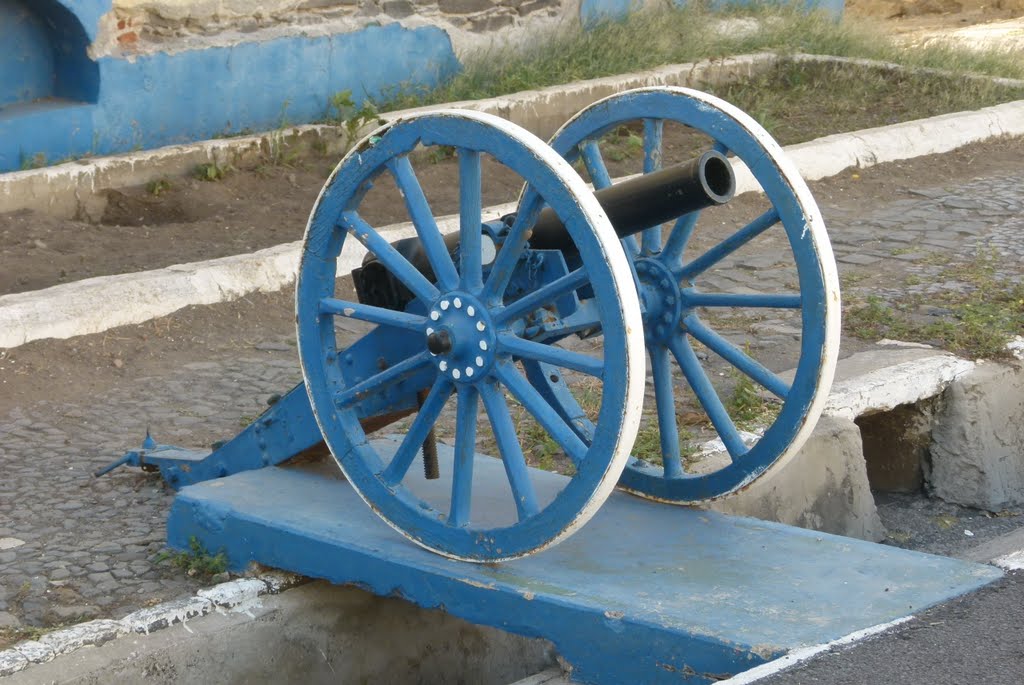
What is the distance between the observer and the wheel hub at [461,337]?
10.8ft

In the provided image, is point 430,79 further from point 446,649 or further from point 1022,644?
point 1022,644

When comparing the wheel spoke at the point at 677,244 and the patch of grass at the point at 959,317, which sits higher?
the wheel spoke at the point at 677,244

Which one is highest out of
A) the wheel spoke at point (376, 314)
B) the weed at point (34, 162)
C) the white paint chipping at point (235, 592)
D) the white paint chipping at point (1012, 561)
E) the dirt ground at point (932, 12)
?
the dirt ground at point (932, 12)

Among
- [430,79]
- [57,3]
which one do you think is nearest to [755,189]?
[430,79]

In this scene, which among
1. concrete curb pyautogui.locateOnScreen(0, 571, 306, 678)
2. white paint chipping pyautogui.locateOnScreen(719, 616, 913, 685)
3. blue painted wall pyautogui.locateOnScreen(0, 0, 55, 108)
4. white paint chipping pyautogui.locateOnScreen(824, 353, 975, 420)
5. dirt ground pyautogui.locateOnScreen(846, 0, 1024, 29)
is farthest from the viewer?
dirt ground pyautogui.locateOnScreen(846, 0, 1024, 29)

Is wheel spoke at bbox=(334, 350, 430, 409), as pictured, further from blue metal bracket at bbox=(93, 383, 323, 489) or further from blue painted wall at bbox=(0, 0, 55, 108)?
blue painted wall at bbox=(0, 0, 55, 108)

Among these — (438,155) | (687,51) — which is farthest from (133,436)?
(687,51)

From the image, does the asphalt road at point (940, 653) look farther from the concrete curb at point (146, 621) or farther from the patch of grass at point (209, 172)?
the patch of grass at point (209, 172)

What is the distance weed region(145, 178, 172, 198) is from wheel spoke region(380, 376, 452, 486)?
4.22 m

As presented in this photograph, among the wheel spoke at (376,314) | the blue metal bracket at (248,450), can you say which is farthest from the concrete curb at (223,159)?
the wheel spoke at (376,314)

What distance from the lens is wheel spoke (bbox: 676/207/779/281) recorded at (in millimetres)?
3554

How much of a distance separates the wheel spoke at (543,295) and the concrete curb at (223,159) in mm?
2878

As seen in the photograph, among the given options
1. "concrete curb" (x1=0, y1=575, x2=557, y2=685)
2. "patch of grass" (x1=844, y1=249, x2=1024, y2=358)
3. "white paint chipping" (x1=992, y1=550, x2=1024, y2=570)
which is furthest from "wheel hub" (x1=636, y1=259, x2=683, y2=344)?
"patch of grass" (x1=844, y1=249, x2=1024, y2=358)

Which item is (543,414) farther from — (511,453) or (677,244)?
(677,244)
